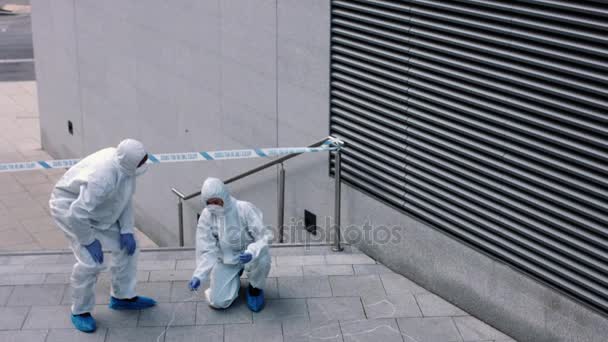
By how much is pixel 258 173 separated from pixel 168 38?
8.23 feet

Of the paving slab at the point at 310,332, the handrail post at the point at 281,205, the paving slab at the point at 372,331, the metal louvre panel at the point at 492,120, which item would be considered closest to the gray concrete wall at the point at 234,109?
the handrail post at the point at 281,205

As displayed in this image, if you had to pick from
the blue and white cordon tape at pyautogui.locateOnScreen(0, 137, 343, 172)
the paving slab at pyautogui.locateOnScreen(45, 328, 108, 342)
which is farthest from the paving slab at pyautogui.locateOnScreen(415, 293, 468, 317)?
the paving slab at pyautogui.locateOnScreen(45, 328, 108, 342)

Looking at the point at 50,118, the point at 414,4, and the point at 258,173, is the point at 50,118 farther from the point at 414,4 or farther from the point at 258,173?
the point at 414,4

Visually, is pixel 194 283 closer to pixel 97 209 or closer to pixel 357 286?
pixel 97 209

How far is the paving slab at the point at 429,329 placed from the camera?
6.61 meters

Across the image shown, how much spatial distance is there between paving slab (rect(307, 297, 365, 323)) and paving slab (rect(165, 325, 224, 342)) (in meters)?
0.78

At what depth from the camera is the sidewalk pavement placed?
12.1 m

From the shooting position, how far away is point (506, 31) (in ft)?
20.0

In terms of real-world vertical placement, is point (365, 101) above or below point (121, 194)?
above

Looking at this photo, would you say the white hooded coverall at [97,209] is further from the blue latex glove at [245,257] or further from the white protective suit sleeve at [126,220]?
the blue latex glove at [245,257]

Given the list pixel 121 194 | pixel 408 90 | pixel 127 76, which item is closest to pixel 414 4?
pixel 408 90

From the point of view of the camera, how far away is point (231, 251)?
7.02 meters

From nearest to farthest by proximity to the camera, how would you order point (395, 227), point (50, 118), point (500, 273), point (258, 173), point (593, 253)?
point (593, 253)
point (500, 273)
point (395, 227)
point (258, 173)
point (50, 118)

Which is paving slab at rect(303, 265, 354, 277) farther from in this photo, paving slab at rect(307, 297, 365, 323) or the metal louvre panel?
the metal louvre panel
